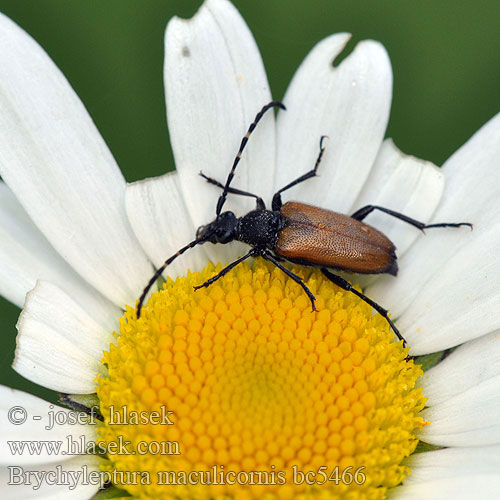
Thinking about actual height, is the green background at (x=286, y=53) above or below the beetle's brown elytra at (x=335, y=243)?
above

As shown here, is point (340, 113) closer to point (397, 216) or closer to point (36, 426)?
point (397, 216)

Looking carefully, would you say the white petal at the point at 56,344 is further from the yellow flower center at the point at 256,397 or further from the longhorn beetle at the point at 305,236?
the longhorn beetle at the point at 305,236

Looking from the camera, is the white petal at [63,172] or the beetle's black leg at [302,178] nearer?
the white petal at [63,172]

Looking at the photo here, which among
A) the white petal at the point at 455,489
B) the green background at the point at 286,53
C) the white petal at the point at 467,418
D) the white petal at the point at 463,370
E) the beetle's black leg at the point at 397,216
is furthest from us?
the green background at the point at 286,53

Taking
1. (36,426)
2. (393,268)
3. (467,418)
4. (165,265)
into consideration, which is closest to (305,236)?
(393,268)

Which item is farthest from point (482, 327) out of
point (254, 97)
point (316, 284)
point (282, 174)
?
point (254, 97)

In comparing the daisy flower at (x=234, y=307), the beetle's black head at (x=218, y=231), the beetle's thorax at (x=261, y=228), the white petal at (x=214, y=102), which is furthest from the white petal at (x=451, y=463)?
the white petal at (x=214, y=102)
